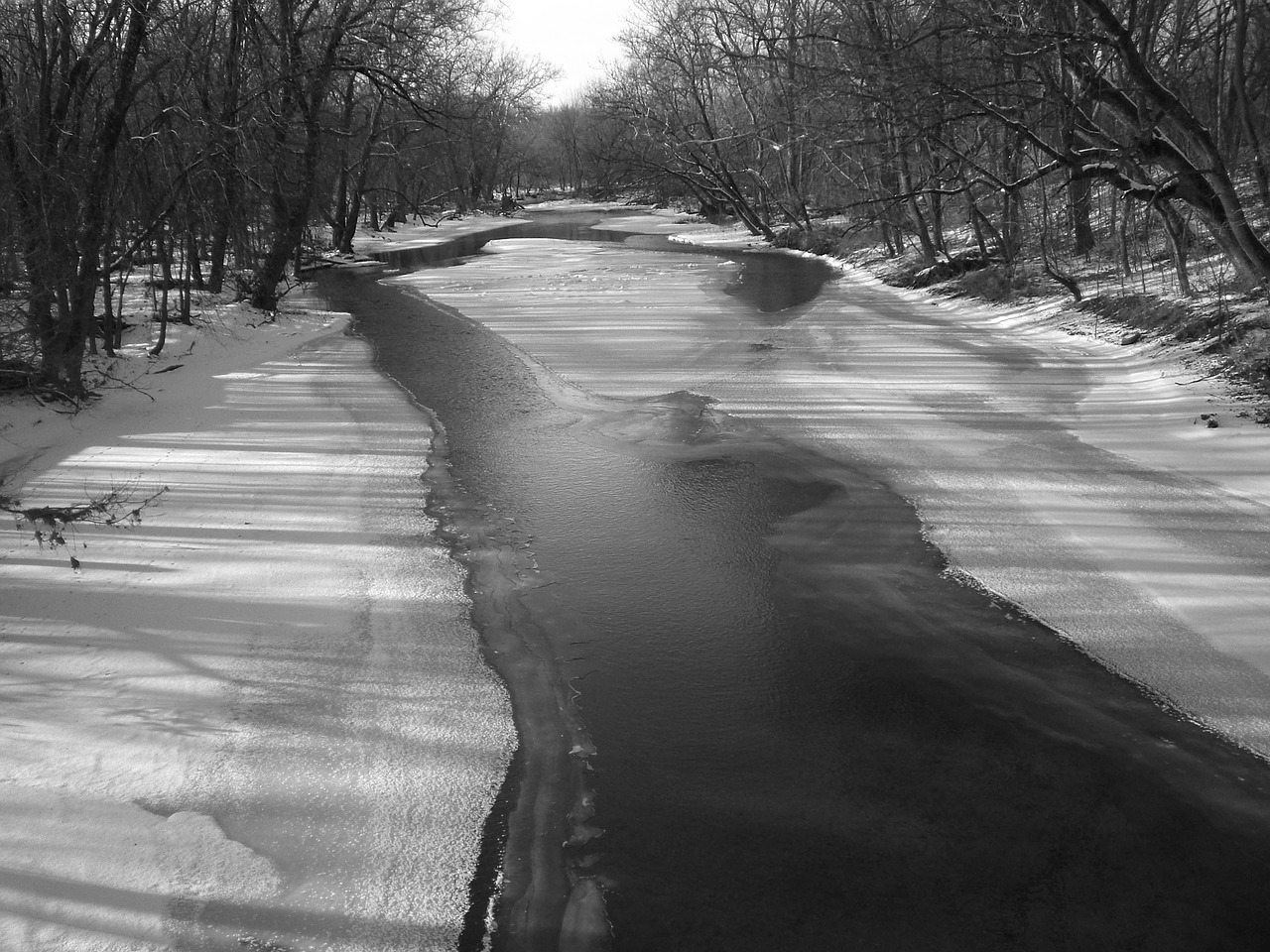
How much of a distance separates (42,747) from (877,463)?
6234mm

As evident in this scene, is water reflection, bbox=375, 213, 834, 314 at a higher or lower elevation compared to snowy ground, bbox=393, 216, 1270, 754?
higher

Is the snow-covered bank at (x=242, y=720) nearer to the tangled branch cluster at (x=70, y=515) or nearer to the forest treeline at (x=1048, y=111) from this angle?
the tangled branch cluster at (x=70, y=515)

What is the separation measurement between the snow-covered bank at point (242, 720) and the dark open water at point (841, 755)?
362mm

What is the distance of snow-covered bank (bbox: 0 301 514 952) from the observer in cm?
323

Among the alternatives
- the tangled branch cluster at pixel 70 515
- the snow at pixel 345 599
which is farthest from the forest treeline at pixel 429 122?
the tangled branch cluster at pixel 70 515

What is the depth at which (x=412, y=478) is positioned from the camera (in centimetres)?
779

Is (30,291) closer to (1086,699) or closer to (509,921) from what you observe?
(509,921)

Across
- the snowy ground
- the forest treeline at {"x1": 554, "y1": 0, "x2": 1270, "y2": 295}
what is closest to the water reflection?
the snowy ground

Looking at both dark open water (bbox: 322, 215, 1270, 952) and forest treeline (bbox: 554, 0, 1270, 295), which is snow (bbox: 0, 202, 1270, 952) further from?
forest treeline (bbox: 554, 0, 1270, 295)

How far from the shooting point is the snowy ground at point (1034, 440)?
5.10 metres

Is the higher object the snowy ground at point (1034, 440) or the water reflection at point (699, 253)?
the water reflection at point (699, 253)

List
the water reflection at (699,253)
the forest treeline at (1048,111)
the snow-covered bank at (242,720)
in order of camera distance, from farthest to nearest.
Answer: the water reflection at (699,253)
the forest treeline at (1048,111)
the snow-covered bank at (242,720)

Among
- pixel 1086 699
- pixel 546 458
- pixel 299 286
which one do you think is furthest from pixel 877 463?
pixel 299 286

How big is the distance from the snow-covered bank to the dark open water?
0.36 metres
